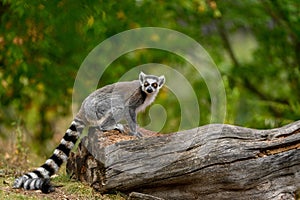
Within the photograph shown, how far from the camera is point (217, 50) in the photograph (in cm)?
1256

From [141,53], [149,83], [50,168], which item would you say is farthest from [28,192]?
[141,53]

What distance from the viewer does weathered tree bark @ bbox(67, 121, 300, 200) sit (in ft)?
19.3

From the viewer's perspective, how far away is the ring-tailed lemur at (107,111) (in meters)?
6.58

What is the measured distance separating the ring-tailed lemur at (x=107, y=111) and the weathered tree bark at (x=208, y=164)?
0.60m

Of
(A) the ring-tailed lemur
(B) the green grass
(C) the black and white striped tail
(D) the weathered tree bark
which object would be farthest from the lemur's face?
(B) the green grass

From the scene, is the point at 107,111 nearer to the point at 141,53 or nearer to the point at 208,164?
the point at 208,164

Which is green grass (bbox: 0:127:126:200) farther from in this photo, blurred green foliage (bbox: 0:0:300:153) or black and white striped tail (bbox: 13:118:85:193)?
blurred green foliage (bbox: 0:0:300:153)

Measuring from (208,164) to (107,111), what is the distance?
1.62m

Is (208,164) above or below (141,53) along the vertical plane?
below

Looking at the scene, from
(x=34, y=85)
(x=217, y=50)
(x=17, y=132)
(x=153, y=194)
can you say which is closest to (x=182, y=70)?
(x=217, y=50)

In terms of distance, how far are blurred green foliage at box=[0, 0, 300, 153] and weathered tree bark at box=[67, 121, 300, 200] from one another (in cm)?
327

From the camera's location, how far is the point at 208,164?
5910mm

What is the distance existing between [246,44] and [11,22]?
10.7 metres

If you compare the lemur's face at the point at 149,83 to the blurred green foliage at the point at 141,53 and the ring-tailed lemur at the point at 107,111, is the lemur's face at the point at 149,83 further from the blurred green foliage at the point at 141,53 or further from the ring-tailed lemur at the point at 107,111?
the blurred green foliage at the point at 141,53
